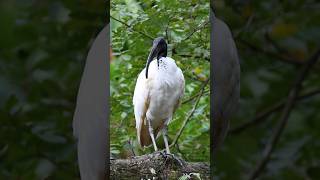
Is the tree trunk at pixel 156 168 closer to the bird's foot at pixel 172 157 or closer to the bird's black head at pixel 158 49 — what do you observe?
the bird's foot at pixel 172 157

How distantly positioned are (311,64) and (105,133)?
674mm

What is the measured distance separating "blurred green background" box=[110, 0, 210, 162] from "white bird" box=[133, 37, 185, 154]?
21 millimetres

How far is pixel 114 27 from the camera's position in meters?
1.95

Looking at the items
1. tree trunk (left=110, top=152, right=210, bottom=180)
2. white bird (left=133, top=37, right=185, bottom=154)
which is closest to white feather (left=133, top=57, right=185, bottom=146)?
white bird (left=133, top=37, right=185, bottom=154)

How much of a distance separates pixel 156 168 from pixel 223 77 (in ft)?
1.18

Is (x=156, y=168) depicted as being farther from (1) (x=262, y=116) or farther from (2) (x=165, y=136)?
(1) (x=262, y=116)

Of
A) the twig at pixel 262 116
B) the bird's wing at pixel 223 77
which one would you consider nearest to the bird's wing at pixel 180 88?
the bird's wing at pixel 223 77

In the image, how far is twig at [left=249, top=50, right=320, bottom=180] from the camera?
2.08 metres

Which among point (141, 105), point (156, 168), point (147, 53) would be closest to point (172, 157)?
point (156, 168)

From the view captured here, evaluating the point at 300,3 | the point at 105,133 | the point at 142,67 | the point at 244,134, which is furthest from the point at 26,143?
the point at 300,3

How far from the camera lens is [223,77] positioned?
2098 millimetres

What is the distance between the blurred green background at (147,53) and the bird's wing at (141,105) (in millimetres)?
16

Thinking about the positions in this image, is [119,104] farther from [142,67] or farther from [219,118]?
[219,118]

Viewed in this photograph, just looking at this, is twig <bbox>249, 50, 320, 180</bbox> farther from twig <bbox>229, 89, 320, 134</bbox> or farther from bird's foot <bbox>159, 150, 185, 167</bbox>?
bird's foot <bbox>159, 150, 185, 167</bbox>
